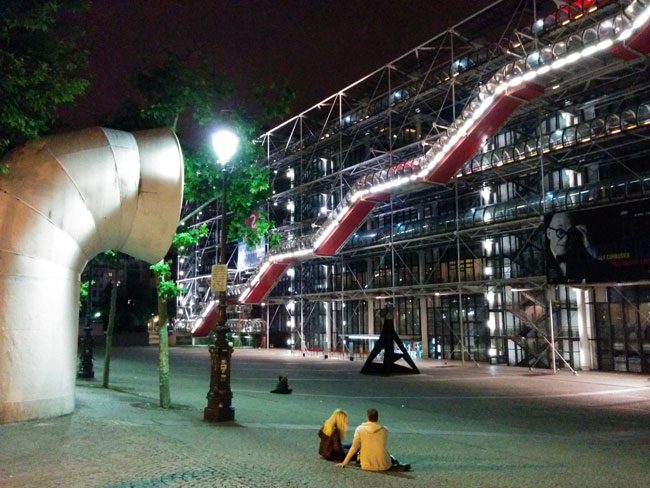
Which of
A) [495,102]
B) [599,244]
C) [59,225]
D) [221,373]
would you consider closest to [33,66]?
[59,225]

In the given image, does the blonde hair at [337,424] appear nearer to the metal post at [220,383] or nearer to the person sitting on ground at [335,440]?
the person sitting on ground at [335,440]

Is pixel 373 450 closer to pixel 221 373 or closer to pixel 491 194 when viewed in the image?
pixel 221 373

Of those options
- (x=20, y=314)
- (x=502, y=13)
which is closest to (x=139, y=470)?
(x=20, y=314)

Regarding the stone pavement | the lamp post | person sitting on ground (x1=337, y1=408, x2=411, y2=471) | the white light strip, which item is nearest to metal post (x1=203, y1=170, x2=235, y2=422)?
the lamp post

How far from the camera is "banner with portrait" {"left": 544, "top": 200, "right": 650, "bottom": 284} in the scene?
63.2 feet

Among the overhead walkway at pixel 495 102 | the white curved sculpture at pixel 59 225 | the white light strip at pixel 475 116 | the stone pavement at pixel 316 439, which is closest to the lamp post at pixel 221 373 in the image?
the stone pavement at pixel 316 439

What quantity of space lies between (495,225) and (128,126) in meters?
16.0

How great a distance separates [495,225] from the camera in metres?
24.6

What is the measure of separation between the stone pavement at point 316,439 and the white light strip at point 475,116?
31.8 ft

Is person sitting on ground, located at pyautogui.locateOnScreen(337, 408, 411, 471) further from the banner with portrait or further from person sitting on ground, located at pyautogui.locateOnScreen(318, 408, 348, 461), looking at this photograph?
the banner with portrait

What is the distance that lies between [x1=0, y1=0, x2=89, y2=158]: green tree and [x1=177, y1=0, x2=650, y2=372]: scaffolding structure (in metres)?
15.2

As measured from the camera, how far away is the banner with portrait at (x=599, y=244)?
19266 mm

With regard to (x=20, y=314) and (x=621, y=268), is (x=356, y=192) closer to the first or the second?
(x=621, y=268)

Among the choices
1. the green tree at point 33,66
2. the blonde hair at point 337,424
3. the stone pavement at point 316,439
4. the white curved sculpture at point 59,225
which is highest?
the green tree at point 33,66
